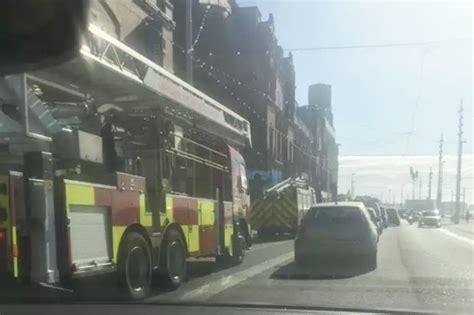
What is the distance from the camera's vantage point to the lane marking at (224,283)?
10.4m

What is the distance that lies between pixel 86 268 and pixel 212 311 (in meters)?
1.61

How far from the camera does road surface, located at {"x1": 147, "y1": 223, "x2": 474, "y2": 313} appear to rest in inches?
379

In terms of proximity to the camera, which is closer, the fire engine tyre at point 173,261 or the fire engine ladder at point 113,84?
the fire engine ladder at point 113,84

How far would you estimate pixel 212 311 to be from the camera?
874 centimetres

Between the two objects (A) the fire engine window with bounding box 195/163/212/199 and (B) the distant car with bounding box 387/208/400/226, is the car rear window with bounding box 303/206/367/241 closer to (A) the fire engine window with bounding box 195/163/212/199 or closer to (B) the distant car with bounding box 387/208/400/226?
(A) the fire engine window with bounding box 195/163/212/199

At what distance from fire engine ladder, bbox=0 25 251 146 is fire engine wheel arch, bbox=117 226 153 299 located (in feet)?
6.60

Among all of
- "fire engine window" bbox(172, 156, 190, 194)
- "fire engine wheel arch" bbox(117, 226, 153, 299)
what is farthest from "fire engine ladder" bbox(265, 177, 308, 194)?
"fire engine wheel arch" bbox(117, 226, 153, 299)

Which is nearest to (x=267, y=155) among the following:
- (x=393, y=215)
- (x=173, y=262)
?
(x=393, y=215)

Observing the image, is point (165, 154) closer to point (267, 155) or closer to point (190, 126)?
point (190, 126)

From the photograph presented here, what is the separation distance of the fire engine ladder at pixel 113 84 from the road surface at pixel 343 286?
9.59ft

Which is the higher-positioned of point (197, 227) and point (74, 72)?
point (74, 72)

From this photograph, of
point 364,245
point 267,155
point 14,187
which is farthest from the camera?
point 267,155

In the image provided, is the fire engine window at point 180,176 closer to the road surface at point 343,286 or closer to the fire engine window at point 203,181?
the fire engine window at point 203,181

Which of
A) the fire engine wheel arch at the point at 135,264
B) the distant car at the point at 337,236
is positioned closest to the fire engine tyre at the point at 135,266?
the fire engine wheel arch at the point at 135,264
